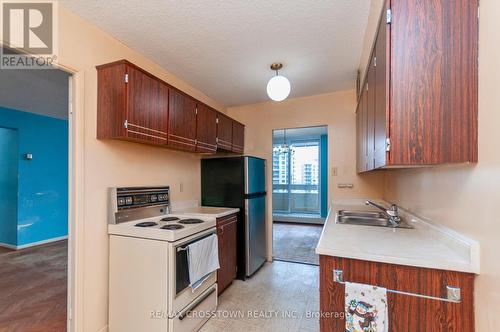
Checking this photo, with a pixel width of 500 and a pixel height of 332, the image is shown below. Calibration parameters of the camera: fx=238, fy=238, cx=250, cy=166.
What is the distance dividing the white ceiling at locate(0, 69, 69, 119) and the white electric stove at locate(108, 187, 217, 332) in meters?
1.88

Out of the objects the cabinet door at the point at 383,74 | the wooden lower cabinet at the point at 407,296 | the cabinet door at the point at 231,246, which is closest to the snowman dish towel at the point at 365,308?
the wooden lower cabinet at the point at 407,296

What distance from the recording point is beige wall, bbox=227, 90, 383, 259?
10.9 feet

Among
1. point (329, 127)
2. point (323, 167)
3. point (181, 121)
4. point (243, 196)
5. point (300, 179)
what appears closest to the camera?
point (181, 121)

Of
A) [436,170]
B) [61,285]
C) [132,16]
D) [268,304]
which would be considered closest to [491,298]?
[436,170]

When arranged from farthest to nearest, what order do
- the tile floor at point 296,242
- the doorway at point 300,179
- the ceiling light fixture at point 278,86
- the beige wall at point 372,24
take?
the doorway at point 300,179 → the tile floor at point 296,242 → the ceiling light fixture at point 278,86 → the beige wall at point 372,24

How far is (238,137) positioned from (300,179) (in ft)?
12.7

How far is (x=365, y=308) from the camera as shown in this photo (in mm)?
1182

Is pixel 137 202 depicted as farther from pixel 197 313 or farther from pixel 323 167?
pixel 323 167

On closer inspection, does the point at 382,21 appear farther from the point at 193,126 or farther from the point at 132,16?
the point at 193,126

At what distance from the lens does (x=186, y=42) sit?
218 centimetres

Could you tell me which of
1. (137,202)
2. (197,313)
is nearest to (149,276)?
(197,313)

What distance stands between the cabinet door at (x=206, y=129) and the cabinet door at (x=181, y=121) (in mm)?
91

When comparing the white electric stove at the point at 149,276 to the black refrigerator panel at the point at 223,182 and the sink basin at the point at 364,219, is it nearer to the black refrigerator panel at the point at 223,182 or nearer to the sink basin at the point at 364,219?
the black refrigerator panel at the point at 223,182

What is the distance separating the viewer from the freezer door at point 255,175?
10.1 feet
